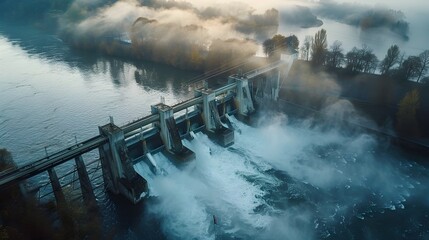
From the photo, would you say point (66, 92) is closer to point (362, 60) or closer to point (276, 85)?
point (276, 85)

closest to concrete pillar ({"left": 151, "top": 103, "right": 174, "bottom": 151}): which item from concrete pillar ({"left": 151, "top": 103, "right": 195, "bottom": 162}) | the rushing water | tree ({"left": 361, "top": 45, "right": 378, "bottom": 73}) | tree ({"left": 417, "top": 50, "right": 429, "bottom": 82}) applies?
concrete pillar ({"left": 151, "top": 103, "right": 195, "bottom": 162})

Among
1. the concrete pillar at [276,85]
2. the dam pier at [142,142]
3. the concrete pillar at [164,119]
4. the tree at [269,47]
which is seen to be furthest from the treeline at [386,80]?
the concrete pillar at [164,119]

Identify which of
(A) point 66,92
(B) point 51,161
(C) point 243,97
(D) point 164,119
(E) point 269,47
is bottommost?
(A) point 66,92

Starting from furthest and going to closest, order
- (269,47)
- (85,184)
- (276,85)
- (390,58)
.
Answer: (269,47) < (276,85) < (390,58) < (85,184)

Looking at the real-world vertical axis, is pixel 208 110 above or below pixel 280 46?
below

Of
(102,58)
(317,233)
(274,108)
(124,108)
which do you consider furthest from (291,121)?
(102,58)

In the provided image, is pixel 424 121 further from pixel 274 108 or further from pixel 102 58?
pixel 102 58

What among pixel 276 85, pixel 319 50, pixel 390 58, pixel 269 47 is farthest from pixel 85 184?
pixel 390 58
